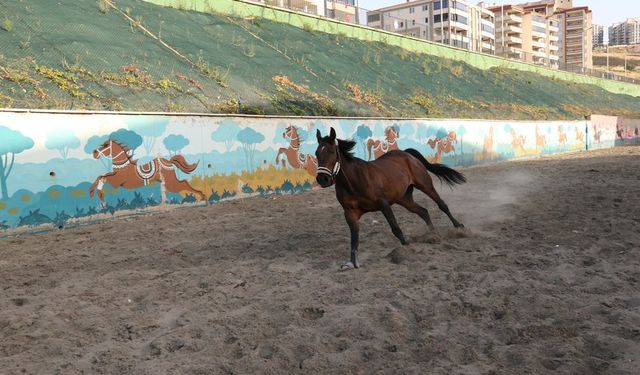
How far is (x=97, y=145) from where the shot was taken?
34.1 feet

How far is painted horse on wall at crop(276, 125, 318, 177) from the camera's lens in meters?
14.4

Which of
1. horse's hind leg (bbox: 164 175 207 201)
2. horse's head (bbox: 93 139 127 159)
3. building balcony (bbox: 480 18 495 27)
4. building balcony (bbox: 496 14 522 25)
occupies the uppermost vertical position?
building balcony (bbox: 496 14 522 25)

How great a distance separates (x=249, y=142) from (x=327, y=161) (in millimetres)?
8014

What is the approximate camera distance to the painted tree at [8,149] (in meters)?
8.96

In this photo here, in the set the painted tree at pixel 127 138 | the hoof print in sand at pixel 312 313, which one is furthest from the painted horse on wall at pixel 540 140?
the hoof print in sand at pixel 312 313

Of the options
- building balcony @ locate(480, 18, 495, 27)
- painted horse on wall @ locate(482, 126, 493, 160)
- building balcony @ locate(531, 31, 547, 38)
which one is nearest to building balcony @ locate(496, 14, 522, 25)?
building balcony @ locate(480, 18, 495, 27)

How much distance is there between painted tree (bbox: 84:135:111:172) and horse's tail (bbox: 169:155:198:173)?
151 cm

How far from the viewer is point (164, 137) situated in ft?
38.1

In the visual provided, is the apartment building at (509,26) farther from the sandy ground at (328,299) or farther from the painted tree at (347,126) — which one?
the sandy ground at (328,299)

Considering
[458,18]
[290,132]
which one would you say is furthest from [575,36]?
[290,132]

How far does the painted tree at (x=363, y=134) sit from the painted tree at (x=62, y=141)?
9348 millimetres

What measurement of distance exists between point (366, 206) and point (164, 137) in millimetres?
6867

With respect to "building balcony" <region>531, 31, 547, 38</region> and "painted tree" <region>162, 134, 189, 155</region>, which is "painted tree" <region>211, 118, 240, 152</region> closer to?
"painted tree" <region>162, 134, 189, 155</region>

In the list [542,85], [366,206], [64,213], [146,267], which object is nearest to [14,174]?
[64,213]
